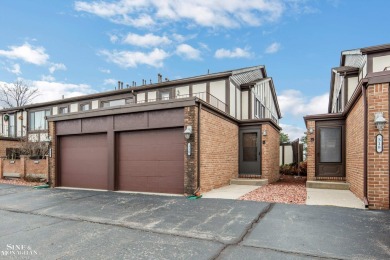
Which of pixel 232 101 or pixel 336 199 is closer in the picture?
pixel 336 199

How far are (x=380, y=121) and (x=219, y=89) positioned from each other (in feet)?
29.8

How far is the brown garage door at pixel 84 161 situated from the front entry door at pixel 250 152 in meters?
6.93

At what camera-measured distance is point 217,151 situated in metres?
10.7

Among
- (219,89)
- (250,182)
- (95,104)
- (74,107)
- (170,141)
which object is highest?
(219,89)

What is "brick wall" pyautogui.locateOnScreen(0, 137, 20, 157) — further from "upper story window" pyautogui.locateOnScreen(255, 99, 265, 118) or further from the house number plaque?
the house number plaque

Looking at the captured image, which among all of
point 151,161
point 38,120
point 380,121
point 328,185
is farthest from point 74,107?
point 380,121

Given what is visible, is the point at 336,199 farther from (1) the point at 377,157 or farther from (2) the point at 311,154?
(2) the point at 311,154

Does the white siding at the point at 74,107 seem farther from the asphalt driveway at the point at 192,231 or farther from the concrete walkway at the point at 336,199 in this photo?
the concrete walkway at the point at 336,199

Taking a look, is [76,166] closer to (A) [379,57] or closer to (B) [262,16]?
(B) [262,16]

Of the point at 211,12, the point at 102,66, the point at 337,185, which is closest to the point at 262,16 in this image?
the point at 211,12

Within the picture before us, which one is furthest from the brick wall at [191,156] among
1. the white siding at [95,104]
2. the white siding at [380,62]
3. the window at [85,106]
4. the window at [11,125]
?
the window at [11,125]

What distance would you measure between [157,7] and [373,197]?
10.7 meters

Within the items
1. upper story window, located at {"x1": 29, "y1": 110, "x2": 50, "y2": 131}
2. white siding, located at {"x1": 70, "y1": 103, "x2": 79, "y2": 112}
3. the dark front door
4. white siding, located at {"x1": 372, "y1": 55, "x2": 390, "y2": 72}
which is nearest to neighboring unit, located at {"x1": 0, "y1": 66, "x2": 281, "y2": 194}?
the dark front door

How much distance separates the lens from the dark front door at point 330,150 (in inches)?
423
